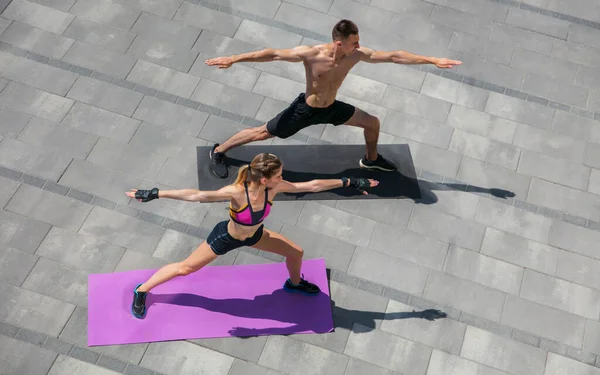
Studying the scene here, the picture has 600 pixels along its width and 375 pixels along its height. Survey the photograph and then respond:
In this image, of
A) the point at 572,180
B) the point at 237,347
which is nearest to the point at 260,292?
the point at 237,347

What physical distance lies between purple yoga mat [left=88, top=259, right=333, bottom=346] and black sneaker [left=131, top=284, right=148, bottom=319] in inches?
2.5

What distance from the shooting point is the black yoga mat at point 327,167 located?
9.45 metres

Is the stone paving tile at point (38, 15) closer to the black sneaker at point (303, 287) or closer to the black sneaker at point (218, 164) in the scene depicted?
the black sneaker at point (218, 164)

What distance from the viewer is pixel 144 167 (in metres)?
9.45

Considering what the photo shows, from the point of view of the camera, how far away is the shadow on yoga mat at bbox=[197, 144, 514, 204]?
31.0 feet

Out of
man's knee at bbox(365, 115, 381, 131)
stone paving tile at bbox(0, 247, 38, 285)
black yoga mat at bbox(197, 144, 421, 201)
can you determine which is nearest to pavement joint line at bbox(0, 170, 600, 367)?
stone paving tile at bbox(0, 247, 38, 285)

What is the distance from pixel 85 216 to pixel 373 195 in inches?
138

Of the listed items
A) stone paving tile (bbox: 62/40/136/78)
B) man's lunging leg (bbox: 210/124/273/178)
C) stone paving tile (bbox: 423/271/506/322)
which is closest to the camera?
stone paving tile (bbox: 423/271/506/322)

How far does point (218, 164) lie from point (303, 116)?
4.66 feet

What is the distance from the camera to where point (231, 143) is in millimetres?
9258

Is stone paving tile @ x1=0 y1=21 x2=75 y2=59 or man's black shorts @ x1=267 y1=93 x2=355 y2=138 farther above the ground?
man's black shorts @ x1=267 y1=93 x2=355 y2=138

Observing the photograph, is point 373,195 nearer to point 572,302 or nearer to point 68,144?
point 572,302

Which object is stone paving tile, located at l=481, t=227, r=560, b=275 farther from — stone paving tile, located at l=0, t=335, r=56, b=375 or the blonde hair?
stone paving tile, located at l=0, t=335, r=56, b=375

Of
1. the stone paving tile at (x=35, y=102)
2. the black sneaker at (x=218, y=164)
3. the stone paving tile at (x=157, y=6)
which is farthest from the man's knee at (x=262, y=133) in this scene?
the stone paving tile at (x=157, y=6)
